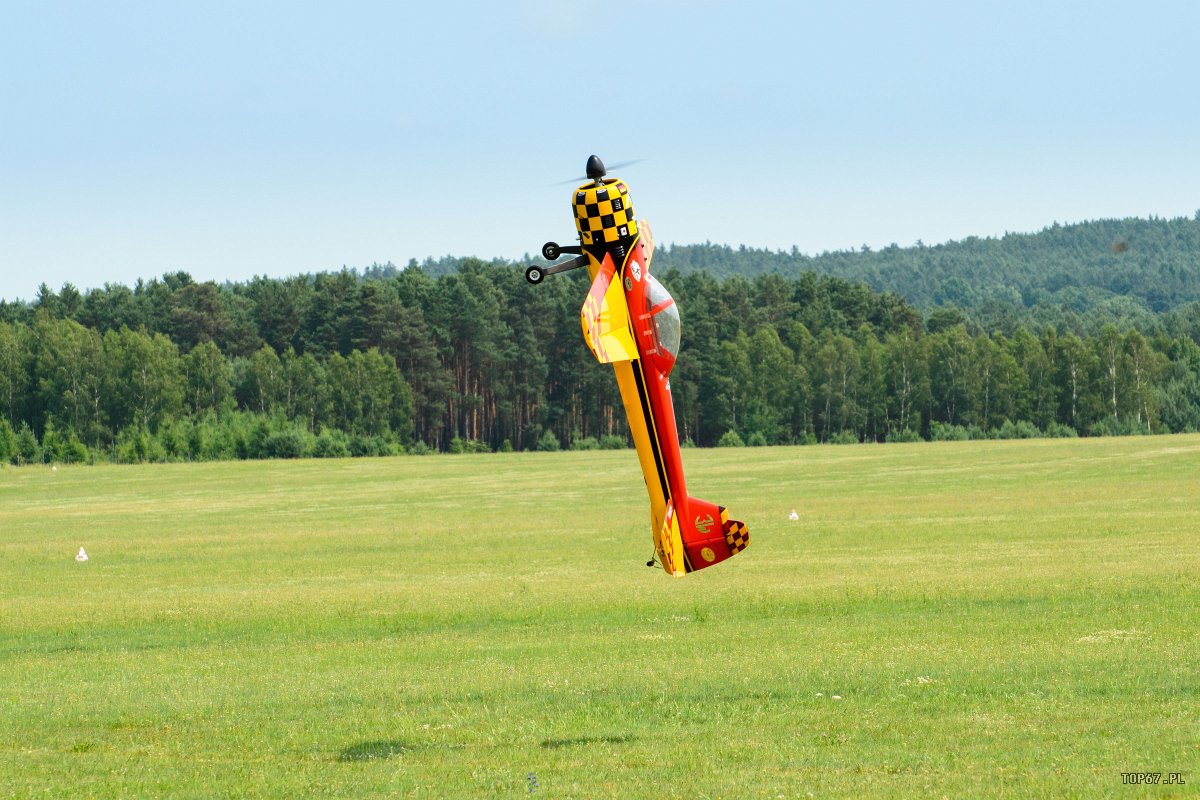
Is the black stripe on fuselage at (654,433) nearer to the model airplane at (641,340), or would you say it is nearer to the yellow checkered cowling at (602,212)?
the model airplane at (641,340)

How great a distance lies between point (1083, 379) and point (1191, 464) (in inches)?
2520

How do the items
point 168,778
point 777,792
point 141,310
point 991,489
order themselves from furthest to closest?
point 141,310, point 991,489, point 168,778, point 777,792

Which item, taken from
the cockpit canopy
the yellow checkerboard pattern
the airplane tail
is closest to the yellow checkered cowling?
the cockpit canopy

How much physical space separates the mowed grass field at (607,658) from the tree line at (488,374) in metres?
71.6

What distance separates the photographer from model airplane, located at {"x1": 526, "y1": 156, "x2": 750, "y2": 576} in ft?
39.4

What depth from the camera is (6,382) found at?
390ft

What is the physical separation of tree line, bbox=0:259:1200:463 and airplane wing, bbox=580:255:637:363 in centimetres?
10289

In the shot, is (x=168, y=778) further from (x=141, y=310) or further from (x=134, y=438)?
(x=141, y=310)

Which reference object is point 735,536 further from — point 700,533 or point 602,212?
point 602,212

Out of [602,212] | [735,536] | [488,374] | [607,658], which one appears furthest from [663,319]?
[488,374]

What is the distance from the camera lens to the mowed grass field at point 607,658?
13.0 m

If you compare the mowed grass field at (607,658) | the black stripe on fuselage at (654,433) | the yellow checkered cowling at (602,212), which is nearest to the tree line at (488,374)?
the mowed grass field at (607,658)

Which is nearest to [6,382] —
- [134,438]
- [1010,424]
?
[134,438]

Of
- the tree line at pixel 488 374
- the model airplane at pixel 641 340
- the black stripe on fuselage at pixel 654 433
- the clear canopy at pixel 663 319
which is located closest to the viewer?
the model airplane at pixel 641 340
